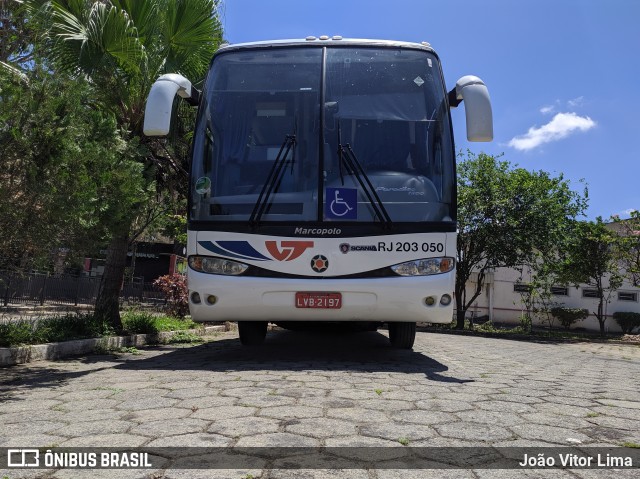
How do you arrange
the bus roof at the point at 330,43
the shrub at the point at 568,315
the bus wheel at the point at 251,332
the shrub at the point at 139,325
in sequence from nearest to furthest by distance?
Result: the bus roof at the point at 330,43 < the bus wheel at the point at 251,332 < the shrub at the point at 139,325 < the shrub at the point at 568,315

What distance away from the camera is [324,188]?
5.59 metres

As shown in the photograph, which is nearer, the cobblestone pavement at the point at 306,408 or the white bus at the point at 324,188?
the cobblestone pavement at the point at 306,408

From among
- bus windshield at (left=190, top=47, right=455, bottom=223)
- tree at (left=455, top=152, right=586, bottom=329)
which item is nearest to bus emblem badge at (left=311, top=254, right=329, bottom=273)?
bus windshield at (left=190, top=47, right=455, bottom=223)

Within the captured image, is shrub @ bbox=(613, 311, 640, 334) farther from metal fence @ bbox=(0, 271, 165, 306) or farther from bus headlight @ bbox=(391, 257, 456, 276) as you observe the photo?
bus headlight @ bbox=(391, 257, 456, 276)

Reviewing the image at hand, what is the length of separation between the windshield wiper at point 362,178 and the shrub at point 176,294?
8.41 meters

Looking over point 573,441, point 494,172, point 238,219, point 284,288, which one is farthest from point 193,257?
point 494,172

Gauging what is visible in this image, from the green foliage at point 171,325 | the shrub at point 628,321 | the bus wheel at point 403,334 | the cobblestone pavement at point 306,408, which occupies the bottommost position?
the shrub at point 628,321

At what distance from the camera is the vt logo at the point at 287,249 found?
216 inches

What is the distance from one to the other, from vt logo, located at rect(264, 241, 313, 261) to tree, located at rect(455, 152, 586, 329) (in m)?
17.0

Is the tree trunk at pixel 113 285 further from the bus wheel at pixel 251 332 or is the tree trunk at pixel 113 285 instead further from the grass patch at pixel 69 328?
the bus wheel at pixel 251 332

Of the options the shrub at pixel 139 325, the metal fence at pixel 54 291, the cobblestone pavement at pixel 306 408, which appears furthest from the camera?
the metal fence at pixel 54 291

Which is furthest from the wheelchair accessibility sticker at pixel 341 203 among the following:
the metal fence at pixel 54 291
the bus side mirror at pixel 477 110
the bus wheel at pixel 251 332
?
the metal fence at pixel 54 291

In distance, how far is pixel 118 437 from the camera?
2.94 metres

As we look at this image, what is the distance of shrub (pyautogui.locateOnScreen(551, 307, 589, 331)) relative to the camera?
29.8 meters
